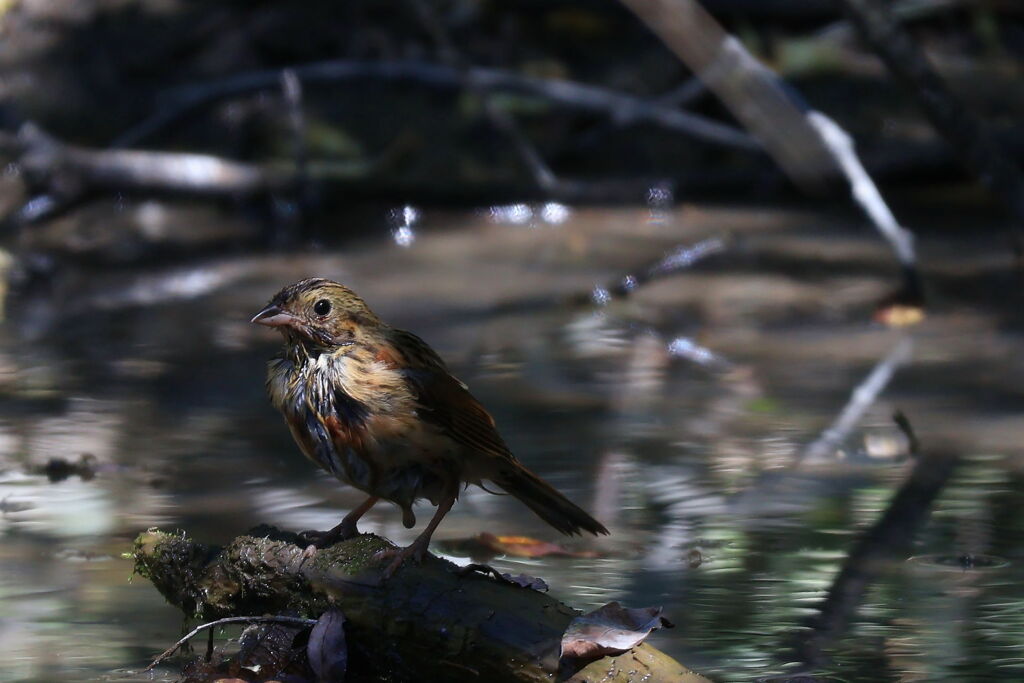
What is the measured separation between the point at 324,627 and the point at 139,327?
190 inches

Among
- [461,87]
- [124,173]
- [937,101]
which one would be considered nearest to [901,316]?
[937,101]

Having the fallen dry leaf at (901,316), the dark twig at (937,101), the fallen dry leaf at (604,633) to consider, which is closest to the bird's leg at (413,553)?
the fallen dry leaf at (604,633)

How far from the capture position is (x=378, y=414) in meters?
3.63

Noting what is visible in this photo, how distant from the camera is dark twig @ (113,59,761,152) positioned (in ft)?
33.3

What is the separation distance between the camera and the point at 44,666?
3.82 metres

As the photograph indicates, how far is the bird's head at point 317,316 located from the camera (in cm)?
377

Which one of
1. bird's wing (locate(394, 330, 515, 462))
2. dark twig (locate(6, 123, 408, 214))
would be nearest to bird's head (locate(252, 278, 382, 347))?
bird's wing (locate(394, 330, 515, 462))

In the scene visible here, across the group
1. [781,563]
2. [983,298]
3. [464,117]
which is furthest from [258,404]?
[464,117]

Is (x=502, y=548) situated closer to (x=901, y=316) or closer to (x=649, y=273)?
(x=901, y=316)

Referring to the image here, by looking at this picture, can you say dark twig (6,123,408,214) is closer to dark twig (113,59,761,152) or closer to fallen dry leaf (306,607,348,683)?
dark twig (113,59,761,152)

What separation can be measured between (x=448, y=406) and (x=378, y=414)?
202 mm

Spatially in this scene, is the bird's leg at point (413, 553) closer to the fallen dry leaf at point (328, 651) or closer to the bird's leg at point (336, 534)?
the fallen dry leaf at point (328, 651)

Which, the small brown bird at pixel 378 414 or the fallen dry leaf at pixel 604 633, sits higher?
the small brown bird at pixel 378 414

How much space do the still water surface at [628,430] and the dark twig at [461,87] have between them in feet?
2.11
